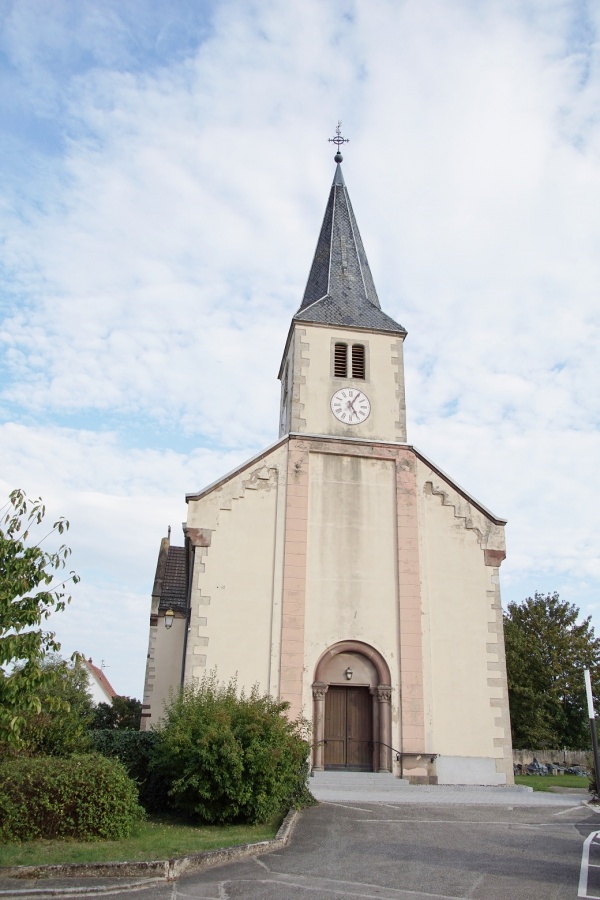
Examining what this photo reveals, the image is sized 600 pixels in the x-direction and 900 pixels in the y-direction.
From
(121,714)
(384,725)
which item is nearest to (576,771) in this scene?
(121,714)

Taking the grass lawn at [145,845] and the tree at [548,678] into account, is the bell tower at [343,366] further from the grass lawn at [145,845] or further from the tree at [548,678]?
the tree at [548,678]

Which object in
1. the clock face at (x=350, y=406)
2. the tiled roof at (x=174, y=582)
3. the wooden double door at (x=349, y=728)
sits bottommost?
the wooden double door at (x=349, y=728)

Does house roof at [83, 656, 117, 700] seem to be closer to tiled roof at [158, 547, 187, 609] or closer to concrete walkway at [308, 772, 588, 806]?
tiled roof at [158, 547, 187, 609]

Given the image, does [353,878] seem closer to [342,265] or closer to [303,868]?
[303,868]

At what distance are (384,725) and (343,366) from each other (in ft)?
35.2

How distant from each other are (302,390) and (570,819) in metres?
13.4

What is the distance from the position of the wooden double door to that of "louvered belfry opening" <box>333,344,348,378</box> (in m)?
9.46

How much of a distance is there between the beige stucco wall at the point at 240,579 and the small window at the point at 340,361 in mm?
4137

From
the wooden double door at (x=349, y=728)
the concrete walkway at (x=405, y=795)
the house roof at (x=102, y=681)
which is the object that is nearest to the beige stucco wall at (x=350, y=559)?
the wooden double door at (x=349, y=728)

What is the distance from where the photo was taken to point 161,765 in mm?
13227

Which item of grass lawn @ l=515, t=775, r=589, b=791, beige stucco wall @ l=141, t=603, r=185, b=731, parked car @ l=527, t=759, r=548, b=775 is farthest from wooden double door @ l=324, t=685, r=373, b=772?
parked car @ l=527, t=759, r=548, b=775

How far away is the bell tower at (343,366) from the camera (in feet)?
73.3

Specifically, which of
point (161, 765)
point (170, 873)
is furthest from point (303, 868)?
point (161, 765)

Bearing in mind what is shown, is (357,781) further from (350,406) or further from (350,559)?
(350,406)
